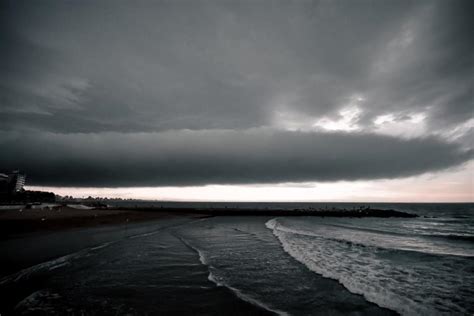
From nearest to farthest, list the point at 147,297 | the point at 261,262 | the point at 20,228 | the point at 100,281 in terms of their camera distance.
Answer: the point at 147,297, the point at 100,281, the point at 261,262, the point at 20,228

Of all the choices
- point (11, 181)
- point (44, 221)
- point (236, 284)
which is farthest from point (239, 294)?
point (11, 181)

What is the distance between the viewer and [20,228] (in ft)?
84.2

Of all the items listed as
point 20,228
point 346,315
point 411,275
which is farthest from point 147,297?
point 20,228

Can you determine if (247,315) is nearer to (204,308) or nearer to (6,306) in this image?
(204,308)

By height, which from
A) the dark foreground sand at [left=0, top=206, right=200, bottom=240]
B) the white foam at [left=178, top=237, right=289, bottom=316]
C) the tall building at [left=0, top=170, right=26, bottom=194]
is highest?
the tall building at [left=0, top=170, right=26, bottom=194]

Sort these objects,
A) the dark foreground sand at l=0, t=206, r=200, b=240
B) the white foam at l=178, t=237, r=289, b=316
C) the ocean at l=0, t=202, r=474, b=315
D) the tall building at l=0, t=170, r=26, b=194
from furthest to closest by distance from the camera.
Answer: the tall building at l=0, t=170, r=26, b=194, the dark foreground sand at l=0, t=206, r=200, b=240, the ocean at l=0, t=202, r=474, b=315, the white foam at l=178, t=237, r=289, b=316

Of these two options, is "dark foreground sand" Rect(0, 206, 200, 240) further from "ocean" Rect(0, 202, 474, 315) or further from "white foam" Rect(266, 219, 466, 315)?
"white foam" Rect(266, 219, 466, 315)

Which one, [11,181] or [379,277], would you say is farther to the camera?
[11,181]


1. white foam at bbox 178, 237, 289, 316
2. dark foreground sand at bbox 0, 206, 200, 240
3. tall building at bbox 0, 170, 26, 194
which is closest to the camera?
white foam at bbox 178, 237, 289, 316

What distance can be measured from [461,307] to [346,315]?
5.25 m

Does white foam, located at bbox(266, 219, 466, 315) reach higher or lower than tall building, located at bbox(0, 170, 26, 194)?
lower

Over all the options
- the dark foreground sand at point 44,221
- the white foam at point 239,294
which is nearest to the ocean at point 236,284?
the white foam at point 239,294

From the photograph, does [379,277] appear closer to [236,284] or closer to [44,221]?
[236,284]

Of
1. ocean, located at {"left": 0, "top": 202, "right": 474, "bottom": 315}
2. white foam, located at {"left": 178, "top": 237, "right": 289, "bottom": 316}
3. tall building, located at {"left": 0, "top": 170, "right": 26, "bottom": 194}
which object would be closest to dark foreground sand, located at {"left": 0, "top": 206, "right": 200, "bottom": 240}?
ocean, located at {"left": 0, "top": 202, "right": 474, "bottom": 315}
